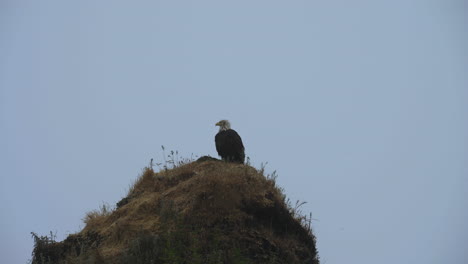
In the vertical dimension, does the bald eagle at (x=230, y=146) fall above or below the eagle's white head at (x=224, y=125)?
below

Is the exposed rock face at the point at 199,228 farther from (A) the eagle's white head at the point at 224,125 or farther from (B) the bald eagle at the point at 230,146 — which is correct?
(A) the eagle's white head at the point at 224,125

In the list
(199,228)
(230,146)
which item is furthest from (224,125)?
(199,228)

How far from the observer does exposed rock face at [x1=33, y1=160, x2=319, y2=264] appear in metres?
10.4

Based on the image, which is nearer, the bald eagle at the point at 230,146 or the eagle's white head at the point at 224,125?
the bald eagle at the point at 230,146

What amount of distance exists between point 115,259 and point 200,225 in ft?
5.60

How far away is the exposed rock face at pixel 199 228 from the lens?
A: 10438 millimetres

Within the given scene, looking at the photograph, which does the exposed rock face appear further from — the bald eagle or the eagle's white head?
the eagle's white head

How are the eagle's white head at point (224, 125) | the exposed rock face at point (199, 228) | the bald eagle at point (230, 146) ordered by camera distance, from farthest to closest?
1. the eagle's white head at point (224, 125)
2. the bald eagle at point (230, 146)
3. the exposed rock face at point (199, 228)

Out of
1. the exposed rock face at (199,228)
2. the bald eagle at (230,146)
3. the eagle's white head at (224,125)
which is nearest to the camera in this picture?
the exposed rock face at (199,228)

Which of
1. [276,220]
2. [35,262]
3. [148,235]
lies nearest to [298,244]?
[276,220]

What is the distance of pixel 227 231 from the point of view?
36.3 ft

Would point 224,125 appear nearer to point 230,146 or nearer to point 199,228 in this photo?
point 230,146

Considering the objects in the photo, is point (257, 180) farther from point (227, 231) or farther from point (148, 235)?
point (148, 235)

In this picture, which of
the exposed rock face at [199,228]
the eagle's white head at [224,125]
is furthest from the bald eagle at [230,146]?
the exposed rock face at [199,228]
